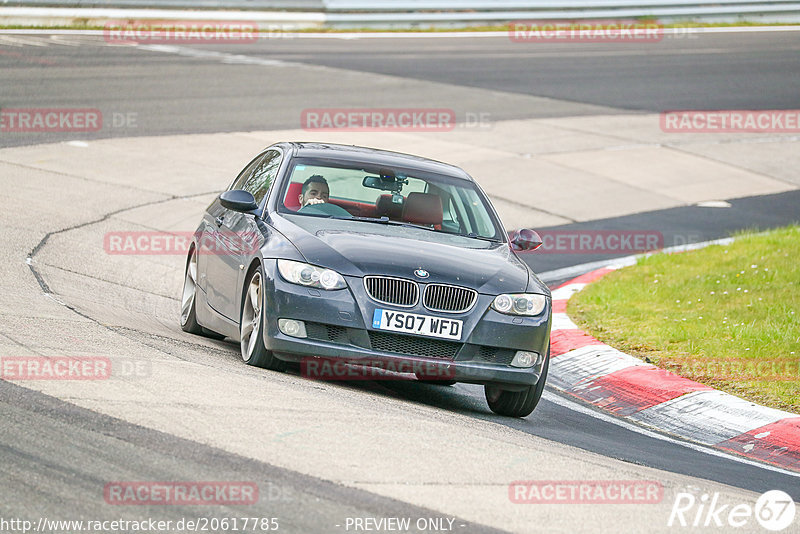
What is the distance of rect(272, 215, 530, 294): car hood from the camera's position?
24.7 ft

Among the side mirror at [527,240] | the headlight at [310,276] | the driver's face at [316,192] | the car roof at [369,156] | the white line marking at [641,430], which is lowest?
the white line marking at [641,430]

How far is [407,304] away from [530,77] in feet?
68.6

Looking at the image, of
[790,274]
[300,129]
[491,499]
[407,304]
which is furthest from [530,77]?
[491,499]

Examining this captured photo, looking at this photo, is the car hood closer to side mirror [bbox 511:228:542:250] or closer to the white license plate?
the white license plate

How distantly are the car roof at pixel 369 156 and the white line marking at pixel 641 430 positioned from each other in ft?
5.89

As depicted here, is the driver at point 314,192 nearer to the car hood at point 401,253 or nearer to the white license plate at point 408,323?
the car hood at point 401,253

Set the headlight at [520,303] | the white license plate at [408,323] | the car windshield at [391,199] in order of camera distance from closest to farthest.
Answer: the white license plate at [408,323], the headlight at [520,303], the car windshield at [391,199]

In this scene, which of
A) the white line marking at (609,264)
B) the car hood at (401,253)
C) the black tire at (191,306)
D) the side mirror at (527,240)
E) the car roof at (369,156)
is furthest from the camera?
the white line marking at (609,264)

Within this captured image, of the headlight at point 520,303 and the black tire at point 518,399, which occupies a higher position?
the headlight at point 520,303

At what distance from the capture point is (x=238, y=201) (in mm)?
8570

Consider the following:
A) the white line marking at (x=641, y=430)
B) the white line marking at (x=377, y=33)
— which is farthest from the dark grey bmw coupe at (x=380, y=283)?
the white line marking at (x=377, y=33)

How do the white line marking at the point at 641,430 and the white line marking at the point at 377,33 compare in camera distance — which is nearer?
the white line marking at the point at 641,430

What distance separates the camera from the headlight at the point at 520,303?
7.66m

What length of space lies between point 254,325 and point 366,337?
87cm
